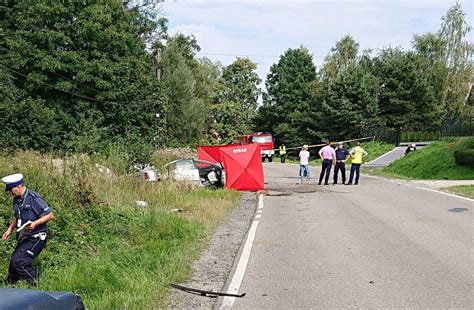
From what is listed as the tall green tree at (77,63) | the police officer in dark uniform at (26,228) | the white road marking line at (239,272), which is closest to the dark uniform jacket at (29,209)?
the police officer in dark uniform at (26,228)

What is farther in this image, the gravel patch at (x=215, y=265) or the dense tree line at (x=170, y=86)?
the dense tree line at (x=170, y=86)

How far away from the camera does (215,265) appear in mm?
8273

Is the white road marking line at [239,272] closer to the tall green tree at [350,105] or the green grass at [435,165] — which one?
the green grass at [435,165]

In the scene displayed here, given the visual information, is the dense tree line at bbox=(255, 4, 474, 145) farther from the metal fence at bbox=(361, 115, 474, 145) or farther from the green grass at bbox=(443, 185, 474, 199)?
the green grass at bbox=(443, 185, 474, 199)

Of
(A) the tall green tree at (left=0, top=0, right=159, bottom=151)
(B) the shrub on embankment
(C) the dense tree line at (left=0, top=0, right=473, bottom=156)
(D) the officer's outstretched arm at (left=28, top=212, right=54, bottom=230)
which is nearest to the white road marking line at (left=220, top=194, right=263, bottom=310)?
(B) the shrub on embankment

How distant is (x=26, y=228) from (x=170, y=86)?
50.6m

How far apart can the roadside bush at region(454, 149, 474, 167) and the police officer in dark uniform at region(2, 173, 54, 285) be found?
22095mm

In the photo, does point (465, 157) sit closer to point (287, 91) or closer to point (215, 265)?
point (215, 265)

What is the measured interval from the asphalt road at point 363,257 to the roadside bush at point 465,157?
9.95 m

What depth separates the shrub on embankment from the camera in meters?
6.80

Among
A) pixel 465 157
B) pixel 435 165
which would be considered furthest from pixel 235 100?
pixel 465 157

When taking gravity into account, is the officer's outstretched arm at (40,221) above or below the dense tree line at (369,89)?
below

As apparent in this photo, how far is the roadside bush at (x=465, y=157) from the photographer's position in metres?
25.1

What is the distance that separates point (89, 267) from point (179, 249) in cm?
174
